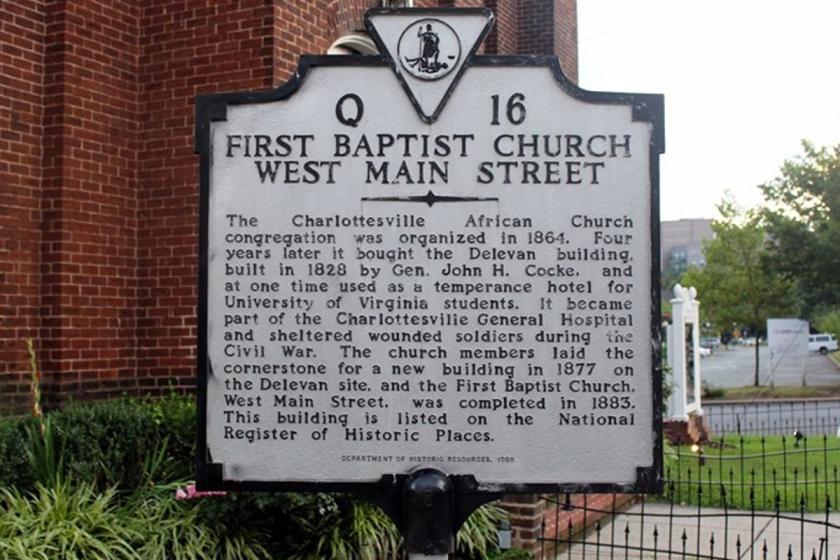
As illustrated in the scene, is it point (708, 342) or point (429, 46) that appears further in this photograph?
point (708, 342)

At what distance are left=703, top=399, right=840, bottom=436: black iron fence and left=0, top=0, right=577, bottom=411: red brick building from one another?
467 inches

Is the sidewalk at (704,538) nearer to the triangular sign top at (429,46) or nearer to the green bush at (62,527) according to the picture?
the green bush at (62,527)

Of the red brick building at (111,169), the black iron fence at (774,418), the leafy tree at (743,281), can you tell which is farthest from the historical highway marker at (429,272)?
the leafy tree at (743,281)

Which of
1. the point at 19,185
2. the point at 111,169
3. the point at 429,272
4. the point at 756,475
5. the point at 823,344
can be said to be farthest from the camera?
the point at 823,344

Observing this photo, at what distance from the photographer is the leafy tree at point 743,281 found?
34.6m

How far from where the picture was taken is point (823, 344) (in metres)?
66.2

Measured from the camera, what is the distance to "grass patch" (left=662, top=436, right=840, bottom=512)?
31.2 ft

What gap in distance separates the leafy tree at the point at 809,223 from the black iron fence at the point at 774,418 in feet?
25.4

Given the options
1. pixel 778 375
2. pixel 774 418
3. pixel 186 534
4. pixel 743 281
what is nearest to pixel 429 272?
pixel 186 534

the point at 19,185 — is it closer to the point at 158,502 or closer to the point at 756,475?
the point at 158,502

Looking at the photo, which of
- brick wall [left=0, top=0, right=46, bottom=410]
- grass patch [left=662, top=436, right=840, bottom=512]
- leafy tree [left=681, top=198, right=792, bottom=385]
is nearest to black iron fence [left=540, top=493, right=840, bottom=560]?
grass patch [left=662, top=436, right=840, bottom=512]

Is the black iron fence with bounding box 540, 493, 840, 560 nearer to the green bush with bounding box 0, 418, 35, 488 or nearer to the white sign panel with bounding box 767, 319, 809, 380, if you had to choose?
the green bush with bounding box 0, 418, 35, 488

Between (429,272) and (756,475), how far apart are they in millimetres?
9860

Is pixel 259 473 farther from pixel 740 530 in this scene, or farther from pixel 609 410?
pixel 740 530
